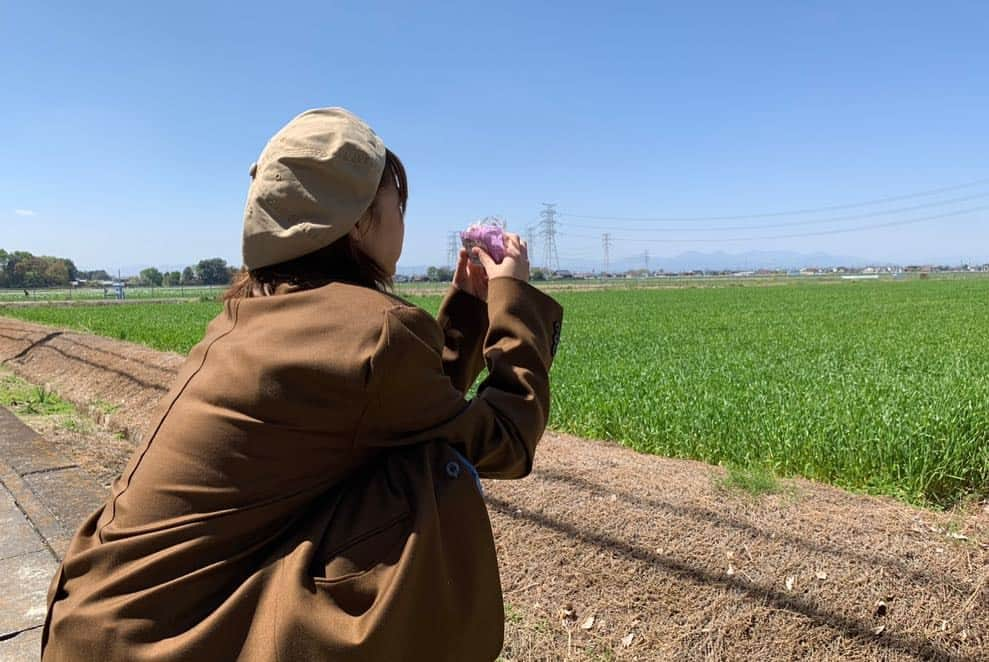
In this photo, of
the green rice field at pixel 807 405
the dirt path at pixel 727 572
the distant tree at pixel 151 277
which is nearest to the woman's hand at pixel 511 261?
the dirt path at pixel 727 572

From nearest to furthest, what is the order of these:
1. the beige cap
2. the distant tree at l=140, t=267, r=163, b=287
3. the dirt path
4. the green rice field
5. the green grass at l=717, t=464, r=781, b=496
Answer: the beige cap
the dirt path
the green grass at l=717, t=464, r=781, b=496
the green rice field
the distant tree at l=140, t=267, r=163, b=287

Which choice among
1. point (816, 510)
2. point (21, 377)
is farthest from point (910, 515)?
point (21, 377)

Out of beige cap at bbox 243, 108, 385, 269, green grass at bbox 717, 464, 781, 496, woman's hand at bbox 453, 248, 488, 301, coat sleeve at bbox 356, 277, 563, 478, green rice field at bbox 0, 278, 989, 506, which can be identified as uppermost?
beige cap at bbox 243, 108, 385, 269

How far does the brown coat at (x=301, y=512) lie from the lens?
39.5 inches

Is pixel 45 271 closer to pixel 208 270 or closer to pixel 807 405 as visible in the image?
pixel 208 270

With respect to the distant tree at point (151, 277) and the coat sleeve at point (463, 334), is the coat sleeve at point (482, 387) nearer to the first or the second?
the coat sleeve at point (463, 334)

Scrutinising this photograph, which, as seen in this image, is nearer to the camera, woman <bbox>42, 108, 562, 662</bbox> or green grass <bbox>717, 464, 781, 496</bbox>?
woman <bbox>42, 108, 562, 662</bbox>

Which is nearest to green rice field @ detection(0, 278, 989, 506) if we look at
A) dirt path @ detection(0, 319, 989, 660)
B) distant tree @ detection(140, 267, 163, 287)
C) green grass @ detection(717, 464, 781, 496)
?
dirt path @ detection(0, 319, 989, 660)

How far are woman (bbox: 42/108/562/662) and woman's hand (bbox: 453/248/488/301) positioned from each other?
433mm

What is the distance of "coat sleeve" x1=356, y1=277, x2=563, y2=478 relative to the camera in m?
1.03

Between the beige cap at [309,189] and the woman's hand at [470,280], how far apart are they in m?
0.47

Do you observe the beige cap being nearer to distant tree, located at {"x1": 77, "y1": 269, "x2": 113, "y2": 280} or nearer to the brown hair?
the brown hair

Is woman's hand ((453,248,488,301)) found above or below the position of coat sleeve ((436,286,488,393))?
above

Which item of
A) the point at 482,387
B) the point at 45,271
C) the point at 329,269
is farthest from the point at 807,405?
the point at 45,271
